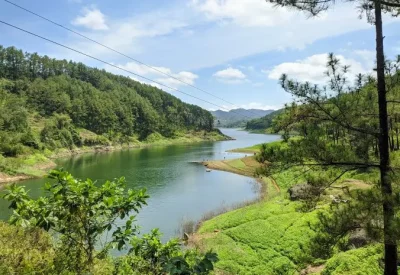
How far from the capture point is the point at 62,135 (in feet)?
286

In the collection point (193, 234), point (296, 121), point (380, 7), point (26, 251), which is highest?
point (380, 7)

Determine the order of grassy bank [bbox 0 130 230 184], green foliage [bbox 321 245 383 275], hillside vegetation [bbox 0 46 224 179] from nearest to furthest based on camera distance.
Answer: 1. green foliage [bbox 321 245 383 275]
2. grassy bank [bbox 0 130 230 184]
3. hillside vegetation [bbox 0 46 224 179]

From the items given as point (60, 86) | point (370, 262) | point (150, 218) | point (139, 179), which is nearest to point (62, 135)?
point (60, 86)

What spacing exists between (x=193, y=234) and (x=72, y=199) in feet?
58.3

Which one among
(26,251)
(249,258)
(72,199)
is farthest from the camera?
(249,258)

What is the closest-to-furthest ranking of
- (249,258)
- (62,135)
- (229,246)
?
(249,258), (229,246), (62,135)

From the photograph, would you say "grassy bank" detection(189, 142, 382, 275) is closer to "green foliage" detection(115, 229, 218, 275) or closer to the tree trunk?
the tree trunk

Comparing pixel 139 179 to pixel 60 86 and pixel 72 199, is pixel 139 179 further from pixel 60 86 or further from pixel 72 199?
pixel 60 86

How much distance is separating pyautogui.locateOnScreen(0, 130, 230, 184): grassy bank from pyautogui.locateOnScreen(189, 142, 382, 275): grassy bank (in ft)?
32.2

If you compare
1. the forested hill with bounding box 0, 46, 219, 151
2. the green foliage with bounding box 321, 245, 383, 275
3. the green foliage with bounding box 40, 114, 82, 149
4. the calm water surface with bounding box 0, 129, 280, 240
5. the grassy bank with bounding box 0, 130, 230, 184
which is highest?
the forested hill with bounding box 0, 46, 219, 151

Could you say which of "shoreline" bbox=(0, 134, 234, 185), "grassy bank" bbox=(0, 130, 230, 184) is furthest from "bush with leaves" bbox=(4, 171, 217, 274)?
"grassy bank" bbox=(0, 130, 230, 184)

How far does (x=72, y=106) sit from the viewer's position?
365ft

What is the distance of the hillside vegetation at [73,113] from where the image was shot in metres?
70.7

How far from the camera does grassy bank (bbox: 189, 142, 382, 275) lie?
35.2 feet
